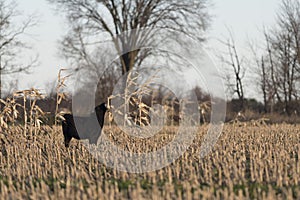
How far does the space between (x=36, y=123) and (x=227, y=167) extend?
4.89 m

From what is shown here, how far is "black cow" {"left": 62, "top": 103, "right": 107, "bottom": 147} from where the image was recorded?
8.02 metres

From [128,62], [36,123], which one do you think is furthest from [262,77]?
[36,123]

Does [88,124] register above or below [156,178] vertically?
above

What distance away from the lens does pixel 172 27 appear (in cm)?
2789

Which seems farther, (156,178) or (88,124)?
(88,124)

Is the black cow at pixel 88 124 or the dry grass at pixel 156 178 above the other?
the black cow at pixel 88 124

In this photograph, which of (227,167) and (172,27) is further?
(172,27)

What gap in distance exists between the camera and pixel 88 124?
8.04m

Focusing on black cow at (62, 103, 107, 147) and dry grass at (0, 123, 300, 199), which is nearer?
dry grass at (0, 123, 300, 199)

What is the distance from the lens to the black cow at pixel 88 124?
26.3 feet

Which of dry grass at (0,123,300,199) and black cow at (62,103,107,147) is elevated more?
black cow at (62,103,107,147)

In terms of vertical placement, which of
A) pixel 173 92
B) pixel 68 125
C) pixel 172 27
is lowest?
pixel 68 125

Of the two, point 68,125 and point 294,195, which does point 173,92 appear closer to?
point 68,125

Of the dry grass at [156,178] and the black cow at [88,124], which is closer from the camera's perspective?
the dry grass at [156,178]
